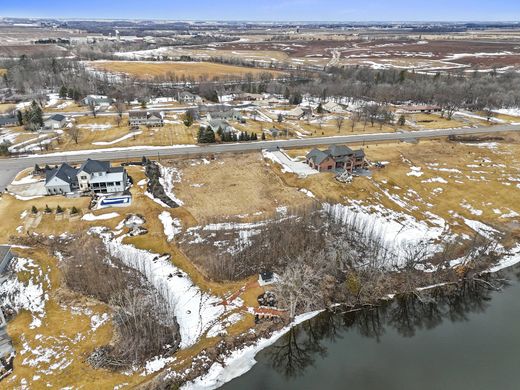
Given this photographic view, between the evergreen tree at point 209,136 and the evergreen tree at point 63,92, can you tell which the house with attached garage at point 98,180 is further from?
the evergreen tree at point 63,92

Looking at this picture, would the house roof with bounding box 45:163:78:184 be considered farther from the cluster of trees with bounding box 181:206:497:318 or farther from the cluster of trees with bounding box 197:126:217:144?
the cluster of trees with bounding box 197:126:217:144

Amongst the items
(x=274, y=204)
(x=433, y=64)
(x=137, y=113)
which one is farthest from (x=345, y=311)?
(x=433, y=64)

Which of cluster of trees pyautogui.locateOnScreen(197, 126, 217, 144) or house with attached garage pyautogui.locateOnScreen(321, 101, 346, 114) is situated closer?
cluster of trees pyautogui.locateOnScreen(197, 126, 217, 144)

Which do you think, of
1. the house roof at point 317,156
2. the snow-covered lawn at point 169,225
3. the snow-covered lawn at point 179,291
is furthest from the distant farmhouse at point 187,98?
the snow-covered lawn at point 179,291

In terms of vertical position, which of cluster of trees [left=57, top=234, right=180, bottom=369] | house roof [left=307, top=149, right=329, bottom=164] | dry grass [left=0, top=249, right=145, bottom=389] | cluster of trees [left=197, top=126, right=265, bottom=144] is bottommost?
dry grass [left=0, top=249, right=145, bottom=389]

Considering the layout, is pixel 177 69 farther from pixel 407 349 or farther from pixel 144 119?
pixel 407 349

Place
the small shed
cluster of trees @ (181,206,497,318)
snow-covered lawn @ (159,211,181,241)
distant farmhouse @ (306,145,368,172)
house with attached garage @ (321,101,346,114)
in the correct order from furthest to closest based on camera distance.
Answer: house with attached garage @ (321,101,346,114) → distant farmhouse @ (306,145,368,172) → snow-covered lawn @ (159,211,181,241) → the small shed → cluster of trees @ (181,206,497,318)

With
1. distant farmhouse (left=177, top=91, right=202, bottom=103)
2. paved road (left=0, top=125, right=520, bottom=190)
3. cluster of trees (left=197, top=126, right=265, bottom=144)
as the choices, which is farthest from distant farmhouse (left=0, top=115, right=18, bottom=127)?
cluster of trees (left=197, top=126, right=265, bottom=144)
